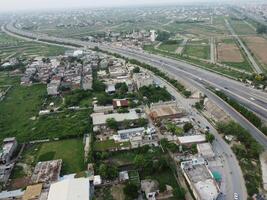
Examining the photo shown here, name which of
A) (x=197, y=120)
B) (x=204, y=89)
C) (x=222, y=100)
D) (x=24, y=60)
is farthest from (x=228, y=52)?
(x=24, y=60)

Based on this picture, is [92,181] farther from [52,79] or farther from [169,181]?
[52,79]

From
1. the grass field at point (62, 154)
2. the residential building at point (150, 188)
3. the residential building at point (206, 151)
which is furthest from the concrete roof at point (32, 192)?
the residential building at point (206, 151)

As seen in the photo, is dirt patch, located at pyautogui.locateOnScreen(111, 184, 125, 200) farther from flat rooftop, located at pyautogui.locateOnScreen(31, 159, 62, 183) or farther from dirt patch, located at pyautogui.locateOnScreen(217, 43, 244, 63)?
dirt patch, located at pyautogui.locateOnScreen(217, 43, 244, 63)

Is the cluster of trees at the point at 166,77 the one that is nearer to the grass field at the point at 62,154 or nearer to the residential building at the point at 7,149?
the grass field at the point at 62,154

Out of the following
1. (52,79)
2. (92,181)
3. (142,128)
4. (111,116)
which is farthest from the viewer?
(52,79)

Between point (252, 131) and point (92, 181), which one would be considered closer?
point (92, 181)

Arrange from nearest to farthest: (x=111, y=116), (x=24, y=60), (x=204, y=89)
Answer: (x=111, y=116), (x=204, y=89), (x=24, y=60)
